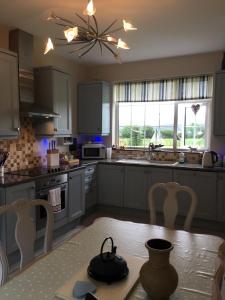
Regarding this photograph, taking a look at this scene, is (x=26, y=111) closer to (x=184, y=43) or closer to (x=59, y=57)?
(x=59, y=57)

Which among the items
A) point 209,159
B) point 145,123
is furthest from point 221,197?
point 145,123

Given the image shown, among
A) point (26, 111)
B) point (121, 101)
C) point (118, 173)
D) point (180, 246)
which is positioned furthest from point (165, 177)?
point (180, 246)

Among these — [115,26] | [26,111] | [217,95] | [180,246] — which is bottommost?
[180,246]

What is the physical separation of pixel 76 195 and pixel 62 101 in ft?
4.54

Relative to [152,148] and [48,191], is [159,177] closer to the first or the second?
[152,148]

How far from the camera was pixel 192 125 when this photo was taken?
4434 millimetres

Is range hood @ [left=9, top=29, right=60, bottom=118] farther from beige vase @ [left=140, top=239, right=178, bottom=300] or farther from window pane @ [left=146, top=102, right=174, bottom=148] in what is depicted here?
beige vase @ [left=140, top=239, right=178, bottom=300]

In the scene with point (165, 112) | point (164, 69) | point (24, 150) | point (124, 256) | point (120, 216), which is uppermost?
point (164, 69)

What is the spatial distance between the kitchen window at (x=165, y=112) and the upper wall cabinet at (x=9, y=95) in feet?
7.48

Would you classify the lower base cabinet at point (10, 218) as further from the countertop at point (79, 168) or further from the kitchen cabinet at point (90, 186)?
the kitchen cabinet at point (90, 186)

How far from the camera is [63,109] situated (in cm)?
385

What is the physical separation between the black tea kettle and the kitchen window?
11.6 ft

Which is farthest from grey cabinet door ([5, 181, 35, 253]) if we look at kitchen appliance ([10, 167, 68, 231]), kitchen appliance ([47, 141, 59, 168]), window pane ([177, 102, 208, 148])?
window pane ([177, 102, 208, 148])

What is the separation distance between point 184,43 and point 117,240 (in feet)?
9.82
